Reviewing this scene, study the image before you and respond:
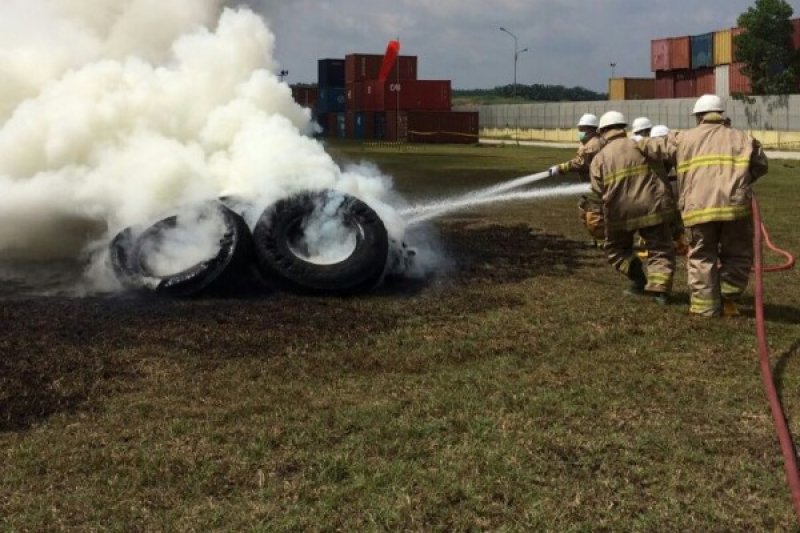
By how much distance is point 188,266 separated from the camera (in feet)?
24.3

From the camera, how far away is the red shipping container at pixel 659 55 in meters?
58.1

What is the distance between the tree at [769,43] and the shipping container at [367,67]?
68.4 ft

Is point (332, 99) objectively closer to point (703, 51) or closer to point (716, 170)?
point (703, 51)

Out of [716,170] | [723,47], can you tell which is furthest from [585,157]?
[723,47]

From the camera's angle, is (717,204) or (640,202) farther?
(640,202)

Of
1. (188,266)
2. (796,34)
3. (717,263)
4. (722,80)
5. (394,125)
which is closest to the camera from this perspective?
(717,263)

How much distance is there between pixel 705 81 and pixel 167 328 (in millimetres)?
55718

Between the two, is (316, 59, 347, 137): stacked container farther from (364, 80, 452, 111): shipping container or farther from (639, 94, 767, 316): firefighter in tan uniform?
(639, 94, 767, 316): firefighter in tan uniform

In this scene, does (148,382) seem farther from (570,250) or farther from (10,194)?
→ (570,250)

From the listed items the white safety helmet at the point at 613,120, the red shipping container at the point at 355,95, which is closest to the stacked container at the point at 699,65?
the red shipping container at the point at 355,95

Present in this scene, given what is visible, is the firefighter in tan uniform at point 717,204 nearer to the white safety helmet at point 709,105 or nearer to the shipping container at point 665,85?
the white safety helmet at point 709,105

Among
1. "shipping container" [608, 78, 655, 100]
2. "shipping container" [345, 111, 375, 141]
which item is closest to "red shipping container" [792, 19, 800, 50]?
"shipping container" [608, 78, 655, 100]

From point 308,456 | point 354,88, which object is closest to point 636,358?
point 308,456

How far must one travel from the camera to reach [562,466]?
3645 millimetres
